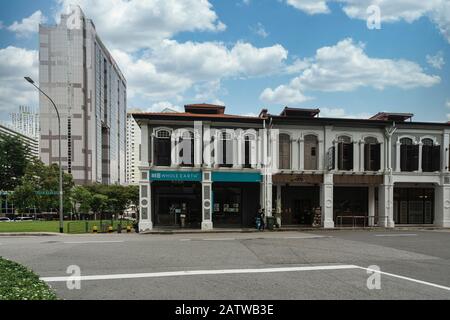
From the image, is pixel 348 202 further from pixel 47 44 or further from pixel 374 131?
pixel 47 44

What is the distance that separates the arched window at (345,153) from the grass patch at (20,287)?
20.5 metres

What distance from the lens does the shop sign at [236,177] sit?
21.8m

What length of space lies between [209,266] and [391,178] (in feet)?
61.2

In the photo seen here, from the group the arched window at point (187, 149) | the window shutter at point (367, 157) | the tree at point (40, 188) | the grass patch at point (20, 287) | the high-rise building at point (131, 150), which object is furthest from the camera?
the high-rise building at point (131, 150)

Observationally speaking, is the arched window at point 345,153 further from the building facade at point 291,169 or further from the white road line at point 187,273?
the white road line at point 187,273

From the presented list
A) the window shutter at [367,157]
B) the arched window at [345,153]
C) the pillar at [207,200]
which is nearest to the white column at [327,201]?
the arched window at [345,153]

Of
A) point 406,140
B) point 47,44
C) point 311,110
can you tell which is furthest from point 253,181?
point 47,44

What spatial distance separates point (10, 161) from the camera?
59062mm

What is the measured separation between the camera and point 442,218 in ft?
78.0

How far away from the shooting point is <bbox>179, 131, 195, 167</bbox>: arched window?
21.7 m

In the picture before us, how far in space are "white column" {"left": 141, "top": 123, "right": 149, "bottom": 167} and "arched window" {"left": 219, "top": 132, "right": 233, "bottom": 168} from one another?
15.7ft

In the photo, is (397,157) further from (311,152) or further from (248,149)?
(248,149)

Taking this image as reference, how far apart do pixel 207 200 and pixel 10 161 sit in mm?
52640

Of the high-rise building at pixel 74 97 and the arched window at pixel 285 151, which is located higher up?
the high-rise building at pixel 74 97
